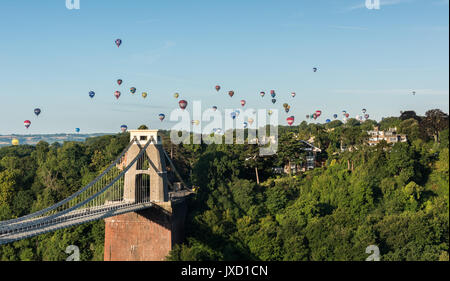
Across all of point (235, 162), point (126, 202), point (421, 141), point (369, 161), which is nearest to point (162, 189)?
point (126, 202)

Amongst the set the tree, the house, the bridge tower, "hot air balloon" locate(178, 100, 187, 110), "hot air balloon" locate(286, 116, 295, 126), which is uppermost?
"hot air balloon" locate(178, 100, 187, 110)

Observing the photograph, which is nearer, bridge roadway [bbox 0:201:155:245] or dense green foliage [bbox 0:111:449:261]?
bridge roadway [bbox 0:201:155:245]

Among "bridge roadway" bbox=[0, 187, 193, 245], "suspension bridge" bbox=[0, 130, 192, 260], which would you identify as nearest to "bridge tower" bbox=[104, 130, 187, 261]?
"suspension bridge" bbox=[0, 130, 192, 260]

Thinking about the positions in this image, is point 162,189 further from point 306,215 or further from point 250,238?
point 306,215

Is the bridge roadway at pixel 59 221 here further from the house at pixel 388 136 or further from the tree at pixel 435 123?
the house at pixel 388 136

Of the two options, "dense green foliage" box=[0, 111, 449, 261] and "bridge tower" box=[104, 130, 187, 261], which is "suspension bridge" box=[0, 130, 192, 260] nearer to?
"bridge tower" box=[104, 130, 187, 261]

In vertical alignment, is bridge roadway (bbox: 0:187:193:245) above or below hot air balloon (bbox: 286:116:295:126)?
below
